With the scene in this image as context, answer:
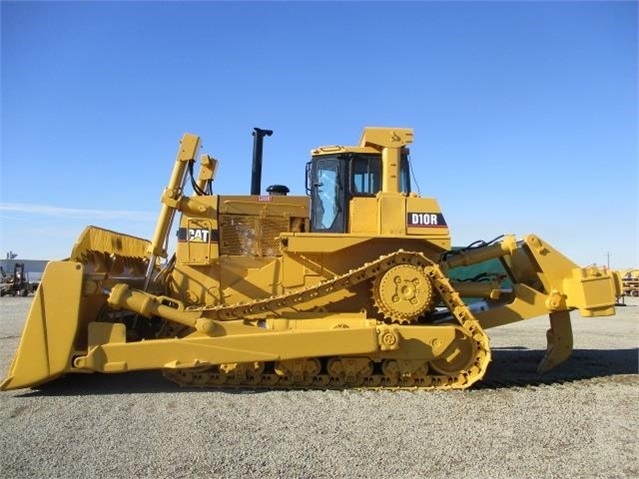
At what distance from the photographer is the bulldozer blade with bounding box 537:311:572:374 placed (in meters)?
9.15

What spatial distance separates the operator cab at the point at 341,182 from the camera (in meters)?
8.57

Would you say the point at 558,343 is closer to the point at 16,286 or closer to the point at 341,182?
the point at 341,182

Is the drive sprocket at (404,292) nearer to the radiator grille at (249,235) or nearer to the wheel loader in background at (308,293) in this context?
the wheel loader in background at (308,293)

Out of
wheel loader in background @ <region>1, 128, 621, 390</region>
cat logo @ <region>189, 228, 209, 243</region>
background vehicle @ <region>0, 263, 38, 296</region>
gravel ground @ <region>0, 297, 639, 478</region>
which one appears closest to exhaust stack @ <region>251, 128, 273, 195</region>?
wheel loader in background @ <region>1, 128, 621, 390</region>

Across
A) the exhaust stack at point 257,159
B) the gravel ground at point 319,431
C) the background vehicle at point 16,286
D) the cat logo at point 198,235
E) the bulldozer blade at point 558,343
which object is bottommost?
the gravel ground at point 319,431

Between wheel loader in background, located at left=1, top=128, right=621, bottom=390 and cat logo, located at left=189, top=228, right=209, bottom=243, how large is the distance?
16 mm

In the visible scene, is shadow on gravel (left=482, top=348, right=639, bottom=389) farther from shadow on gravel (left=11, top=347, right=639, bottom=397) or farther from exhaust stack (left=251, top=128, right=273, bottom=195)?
exhaust stack (left=251, top=128, right=273, bottom=195)

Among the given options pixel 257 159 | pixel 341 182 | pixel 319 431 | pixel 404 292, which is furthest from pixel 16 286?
pixel 319 431

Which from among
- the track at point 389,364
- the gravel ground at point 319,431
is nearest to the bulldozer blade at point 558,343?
the gravel ground at point 319,431

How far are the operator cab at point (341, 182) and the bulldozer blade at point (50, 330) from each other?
3.53 meters

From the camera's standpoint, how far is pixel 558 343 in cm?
918

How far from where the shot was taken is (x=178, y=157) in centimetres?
856

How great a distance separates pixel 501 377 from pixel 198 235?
5.27m

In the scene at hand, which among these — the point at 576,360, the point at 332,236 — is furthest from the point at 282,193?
the point at 576,360
